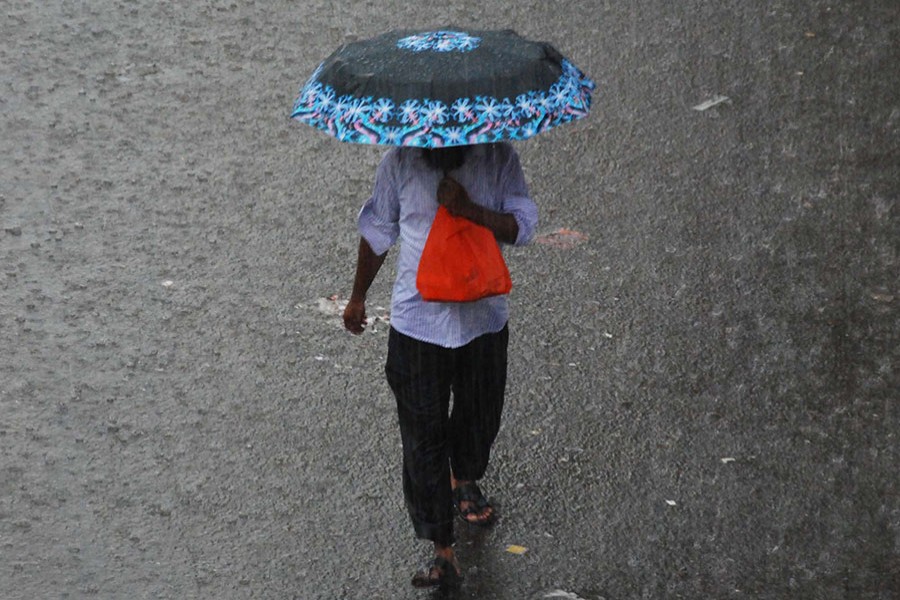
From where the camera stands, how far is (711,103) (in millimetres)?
7797

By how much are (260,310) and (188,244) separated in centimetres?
70

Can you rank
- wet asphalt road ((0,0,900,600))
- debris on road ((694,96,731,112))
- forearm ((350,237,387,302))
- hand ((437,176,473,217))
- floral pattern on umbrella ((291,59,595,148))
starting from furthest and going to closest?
debris on road ((694,96,731,112))
wet asphalt road ((0,0,900,600))
forearm ((350,237,387,302))
hand ((437,176,473,217))
floral pattern on umbrella ((291,59,595,148))

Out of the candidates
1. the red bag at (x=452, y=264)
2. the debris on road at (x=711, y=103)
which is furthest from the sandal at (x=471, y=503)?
the debris on road at (x=711, y=103)

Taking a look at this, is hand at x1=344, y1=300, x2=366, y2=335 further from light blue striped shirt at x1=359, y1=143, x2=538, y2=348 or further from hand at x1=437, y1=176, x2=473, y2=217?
hand at x1=437, y1=176, x2=473, y2=217

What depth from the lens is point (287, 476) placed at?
509cm

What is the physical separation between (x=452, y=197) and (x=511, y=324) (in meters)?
1.93

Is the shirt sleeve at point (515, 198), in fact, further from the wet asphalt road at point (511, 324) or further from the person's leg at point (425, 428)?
the wet asphalt road at point (511, 324)

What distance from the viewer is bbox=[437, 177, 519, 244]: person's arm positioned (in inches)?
162

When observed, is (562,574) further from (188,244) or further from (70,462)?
(188,244)

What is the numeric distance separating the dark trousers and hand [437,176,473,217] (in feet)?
1.55

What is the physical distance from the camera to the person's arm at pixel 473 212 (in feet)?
13.5

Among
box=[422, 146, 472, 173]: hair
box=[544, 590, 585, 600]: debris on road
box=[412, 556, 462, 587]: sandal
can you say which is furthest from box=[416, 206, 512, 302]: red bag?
box=[544, 590, 585, 600]: debris on road

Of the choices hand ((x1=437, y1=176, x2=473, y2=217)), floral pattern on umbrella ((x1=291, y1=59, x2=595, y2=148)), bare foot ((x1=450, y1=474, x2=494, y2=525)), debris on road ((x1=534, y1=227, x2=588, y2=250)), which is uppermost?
floral pattern on umbrella ((x1=291, y1=59, x2=595, y2=148))

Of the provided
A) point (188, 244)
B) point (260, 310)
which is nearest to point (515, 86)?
point (260, 310)
